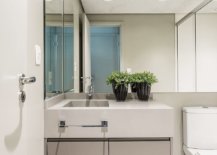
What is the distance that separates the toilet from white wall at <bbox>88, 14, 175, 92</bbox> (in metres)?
0.31

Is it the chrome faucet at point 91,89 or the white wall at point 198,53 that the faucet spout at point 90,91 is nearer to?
the chrome faucet at point 91,89

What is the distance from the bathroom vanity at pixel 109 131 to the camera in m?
1.47

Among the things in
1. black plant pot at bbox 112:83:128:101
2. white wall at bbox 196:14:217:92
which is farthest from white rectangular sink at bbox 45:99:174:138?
white wall at bbox 196:14:217:92

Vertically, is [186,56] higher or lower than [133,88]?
higher

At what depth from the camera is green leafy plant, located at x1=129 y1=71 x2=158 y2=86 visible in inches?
79.1

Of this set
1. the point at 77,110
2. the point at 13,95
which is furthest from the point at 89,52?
the point at 13,95

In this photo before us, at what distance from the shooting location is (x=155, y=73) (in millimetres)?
2148

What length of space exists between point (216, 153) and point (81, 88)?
1266mm

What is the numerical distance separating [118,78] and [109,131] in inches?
25.3

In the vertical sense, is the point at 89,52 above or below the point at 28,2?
below

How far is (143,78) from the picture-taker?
2025 millimetres

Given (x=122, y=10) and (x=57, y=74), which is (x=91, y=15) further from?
(x=57, y=74)

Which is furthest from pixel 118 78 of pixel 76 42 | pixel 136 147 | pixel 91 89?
pixel 136 147

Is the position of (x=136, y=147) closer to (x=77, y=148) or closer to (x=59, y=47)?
(x=77, y=148)
